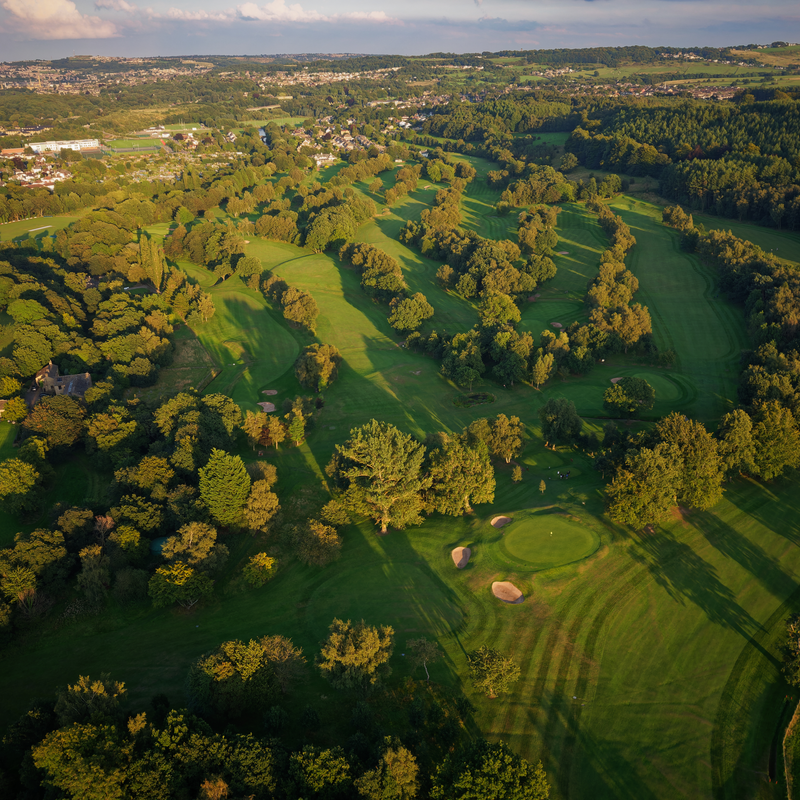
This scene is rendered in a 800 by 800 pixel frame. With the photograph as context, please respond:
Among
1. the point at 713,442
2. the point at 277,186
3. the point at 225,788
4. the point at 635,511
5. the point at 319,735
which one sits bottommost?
the point at 319,735

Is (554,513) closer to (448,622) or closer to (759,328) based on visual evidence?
(448,622)

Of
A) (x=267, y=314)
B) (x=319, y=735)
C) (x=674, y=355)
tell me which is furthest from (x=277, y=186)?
(x=319, y=735)

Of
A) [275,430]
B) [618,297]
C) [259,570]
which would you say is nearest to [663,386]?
[618,297]

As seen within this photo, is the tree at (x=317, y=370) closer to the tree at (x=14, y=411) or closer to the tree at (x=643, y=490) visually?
the tree at (x=14, y=411)

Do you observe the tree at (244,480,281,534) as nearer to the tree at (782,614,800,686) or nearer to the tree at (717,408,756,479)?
the tree at (782,614,800,686)

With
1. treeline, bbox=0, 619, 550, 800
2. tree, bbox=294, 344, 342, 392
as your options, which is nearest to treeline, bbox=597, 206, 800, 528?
treeline, bbox=0, 619, 550, 800

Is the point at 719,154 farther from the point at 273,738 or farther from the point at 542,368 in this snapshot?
the point at 273,738
